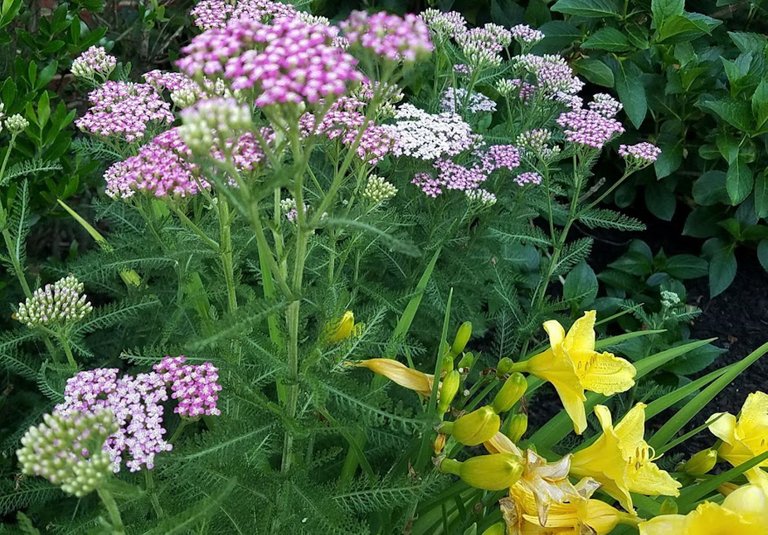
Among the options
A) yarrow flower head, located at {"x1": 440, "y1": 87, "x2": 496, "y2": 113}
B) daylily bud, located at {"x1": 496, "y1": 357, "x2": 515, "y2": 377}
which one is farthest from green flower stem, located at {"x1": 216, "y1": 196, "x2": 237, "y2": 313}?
yarrow flower head, located at {"x1": 440, "y1": 87, "x2": 496, "y2": 113}

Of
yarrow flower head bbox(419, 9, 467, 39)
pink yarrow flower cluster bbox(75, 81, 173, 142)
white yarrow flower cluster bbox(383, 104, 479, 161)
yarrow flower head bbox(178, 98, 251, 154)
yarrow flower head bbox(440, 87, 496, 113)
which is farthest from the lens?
yarrow flower head bbox(440, 87, 496, 113)

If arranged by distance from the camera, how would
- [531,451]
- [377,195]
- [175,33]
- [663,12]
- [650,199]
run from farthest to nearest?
1. [650,199]
2. [175,33]
3. [663,12]
4. [377,195]
5. [531,451]

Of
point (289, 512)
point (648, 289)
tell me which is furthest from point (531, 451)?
point (648, 289)

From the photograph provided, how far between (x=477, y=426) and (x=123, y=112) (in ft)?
2.89

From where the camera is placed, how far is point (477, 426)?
949mm

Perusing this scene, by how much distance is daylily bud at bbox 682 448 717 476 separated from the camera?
3.67 ft

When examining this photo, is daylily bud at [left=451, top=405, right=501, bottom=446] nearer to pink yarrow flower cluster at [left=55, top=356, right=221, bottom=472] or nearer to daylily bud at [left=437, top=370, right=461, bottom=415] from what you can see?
daylily bud at [left=437, top=370, right=461, bottom=415]

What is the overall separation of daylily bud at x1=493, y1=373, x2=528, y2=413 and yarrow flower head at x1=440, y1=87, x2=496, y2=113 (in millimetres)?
1116

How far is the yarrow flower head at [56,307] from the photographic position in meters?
1.18

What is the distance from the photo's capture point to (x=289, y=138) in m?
0.80

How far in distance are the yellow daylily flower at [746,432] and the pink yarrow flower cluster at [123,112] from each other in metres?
1.10

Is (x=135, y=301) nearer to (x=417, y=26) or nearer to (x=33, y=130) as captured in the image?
(x=33, y=130)

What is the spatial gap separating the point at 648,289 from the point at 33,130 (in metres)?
1.90

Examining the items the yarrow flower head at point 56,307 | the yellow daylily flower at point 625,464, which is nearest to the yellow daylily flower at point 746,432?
the yellow daylily flower at point 625,464
